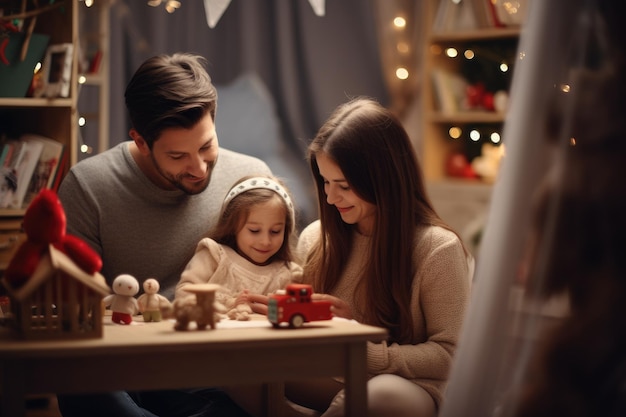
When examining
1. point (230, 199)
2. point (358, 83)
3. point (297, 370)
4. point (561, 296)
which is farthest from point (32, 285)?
point (358, 83)

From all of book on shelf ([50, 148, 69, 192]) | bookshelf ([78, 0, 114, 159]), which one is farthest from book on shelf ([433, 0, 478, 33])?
book on shelf ([50, 148, 69, 192])

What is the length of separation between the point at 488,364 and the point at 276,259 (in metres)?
0.94

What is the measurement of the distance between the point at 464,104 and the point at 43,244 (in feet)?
10.2

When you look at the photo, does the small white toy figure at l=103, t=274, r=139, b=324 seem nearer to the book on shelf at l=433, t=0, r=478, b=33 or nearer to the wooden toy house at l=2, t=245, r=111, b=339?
the wooden toy house at l=2, t=245, r=111, b=339

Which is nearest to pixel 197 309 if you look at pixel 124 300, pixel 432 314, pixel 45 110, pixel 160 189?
pixel 124 300

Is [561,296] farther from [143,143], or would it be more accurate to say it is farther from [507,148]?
[143,143]

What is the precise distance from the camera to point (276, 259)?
2.33 metres

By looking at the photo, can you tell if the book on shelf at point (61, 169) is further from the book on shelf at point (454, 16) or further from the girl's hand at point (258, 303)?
the book on shelf at point (454, 16)

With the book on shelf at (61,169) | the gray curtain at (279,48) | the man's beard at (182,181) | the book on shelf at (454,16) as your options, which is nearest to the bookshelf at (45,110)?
the book on shelf at (61,169)

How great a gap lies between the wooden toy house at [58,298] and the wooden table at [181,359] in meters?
0.03

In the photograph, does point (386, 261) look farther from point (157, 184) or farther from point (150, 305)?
point (157, 184)

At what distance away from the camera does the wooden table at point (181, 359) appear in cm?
156

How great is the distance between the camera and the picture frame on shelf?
3.06 m

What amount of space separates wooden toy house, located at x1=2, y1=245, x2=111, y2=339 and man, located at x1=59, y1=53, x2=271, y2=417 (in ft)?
2.34
